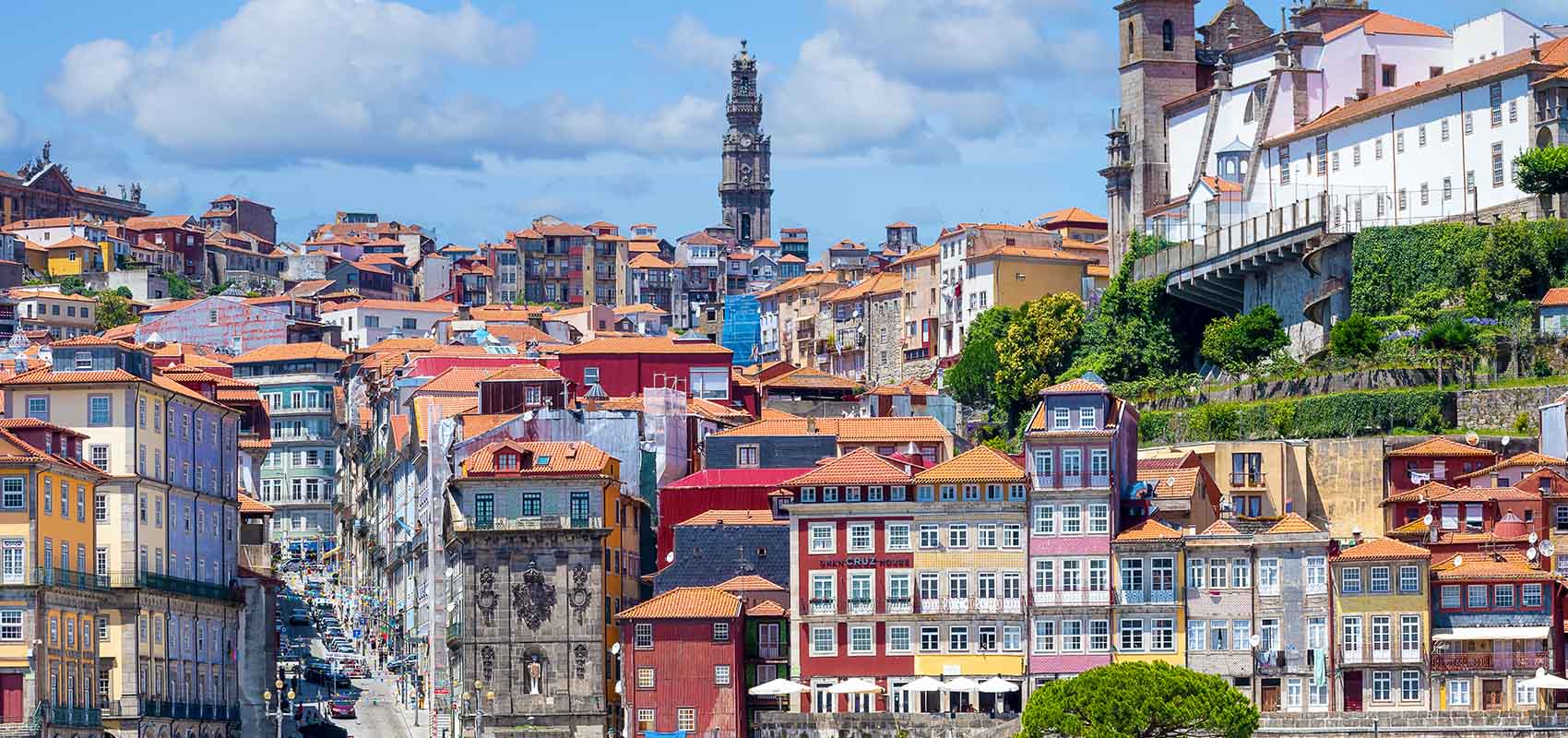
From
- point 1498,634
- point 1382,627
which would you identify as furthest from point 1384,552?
point 1498,634

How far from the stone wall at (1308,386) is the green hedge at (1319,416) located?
707 mm

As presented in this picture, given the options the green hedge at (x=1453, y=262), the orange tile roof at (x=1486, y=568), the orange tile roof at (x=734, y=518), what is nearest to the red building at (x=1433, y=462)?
the orange tile roof at (x=1486, y=568)

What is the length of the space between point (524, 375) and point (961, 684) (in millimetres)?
29793

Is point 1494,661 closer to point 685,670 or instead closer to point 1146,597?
point 1146,597

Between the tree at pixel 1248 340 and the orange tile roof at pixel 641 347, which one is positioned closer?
the tree at pixel 1248 340

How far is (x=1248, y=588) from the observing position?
89.6 m

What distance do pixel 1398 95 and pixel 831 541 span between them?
42177mm

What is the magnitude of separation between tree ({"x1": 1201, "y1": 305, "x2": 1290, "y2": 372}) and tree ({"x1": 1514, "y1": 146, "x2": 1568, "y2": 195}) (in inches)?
432

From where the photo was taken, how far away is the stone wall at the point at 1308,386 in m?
107

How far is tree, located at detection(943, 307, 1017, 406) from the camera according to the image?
137000mm

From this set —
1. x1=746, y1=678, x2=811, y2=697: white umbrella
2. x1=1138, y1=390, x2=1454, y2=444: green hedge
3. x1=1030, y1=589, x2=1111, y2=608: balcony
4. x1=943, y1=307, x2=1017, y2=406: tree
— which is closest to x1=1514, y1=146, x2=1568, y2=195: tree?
x1=1138, y1=390, x2=1454, y2=444: green hedge

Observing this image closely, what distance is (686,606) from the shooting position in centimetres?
9256

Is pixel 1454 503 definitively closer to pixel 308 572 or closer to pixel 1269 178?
pixel 1269 178

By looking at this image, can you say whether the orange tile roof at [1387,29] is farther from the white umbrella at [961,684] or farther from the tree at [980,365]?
the white umbrella at [961,684]
